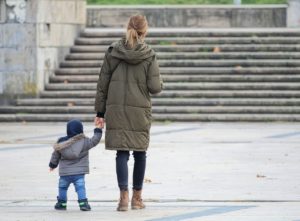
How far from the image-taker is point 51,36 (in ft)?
88.5

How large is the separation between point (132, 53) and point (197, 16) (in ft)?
68.6

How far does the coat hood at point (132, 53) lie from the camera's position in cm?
1160

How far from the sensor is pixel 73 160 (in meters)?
11.7

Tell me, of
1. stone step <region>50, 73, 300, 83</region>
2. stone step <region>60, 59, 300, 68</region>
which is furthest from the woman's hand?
stone step <region>60, 59, 300, 68</region>

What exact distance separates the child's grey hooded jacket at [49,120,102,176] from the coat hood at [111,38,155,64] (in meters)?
0.69

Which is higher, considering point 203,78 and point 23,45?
point 23,45

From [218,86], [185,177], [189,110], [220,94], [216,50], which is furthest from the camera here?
[216,50]

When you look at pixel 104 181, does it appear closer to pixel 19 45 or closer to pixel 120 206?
pixel 120 206

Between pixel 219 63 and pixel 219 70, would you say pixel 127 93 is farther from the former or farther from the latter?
pixel 219 63

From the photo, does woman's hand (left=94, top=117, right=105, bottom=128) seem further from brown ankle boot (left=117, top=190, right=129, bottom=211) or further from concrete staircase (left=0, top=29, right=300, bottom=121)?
concrete staircase (left=0, top=29, right=300, bottom=121)

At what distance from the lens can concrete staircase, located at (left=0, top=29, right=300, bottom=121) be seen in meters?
25.2

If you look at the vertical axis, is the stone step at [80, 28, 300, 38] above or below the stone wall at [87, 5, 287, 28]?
below

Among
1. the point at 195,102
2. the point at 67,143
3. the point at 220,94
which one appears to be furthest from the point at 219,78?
the point at 67,143

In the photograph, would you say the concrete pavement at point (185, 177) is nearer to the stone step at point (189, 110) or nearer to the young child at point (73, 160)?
the young child at point (73, 160)
